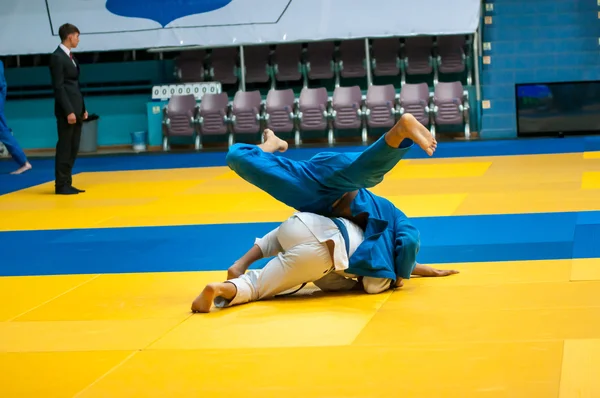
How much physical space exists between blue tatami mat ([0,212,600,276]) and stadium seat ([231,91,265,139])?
35.0ft

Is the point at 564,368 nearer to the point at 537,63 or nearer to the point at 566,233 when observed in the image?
the point at 566,233

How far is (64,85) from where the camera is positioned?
13031 mm

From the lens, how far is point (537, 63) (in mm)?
21172

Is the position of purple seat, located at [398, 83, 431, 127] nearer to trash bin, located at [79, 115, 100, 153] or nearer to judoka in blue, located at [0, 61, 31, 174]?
trash bin, located at [79, 115, 100, 153]

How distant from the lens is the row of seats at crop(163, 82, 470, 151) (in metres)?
19.9

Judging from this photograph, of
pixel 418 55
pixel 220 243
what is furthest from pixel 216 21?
pixel 220 243

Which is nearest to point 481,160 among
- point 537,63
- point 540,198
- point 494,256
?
point 540,198

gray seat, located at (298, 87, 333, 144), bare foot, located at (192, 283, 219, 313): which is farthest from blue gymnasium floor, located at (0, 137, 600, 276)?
gray seat, located at (298, 87, 333, 144)

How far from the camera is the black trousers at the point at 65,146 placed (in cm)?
1324

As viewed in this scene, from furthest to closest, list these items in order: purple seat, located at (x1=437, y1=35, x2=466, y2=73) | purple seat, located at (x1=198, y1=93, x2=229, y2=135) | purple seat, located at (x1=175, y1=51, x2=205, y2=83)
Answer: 1. purple seat, located at (x1=175, y1=51, x2=205, y2=83)
2. purple seat, located at (x1=437, y1=35, x2=466, y2=73)
3. purple seat, located at (x1=198, y1=93, x2=229, y2=135)

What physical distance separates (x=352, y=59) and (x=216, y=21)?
3157 millimetres

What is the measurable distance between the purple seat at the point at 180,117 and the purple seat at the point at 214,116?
0.22 meters

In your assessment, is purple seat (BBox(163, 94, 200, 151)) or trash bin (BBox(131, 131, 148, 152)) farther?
trash bin (BBox(131, 131, 148, 152))

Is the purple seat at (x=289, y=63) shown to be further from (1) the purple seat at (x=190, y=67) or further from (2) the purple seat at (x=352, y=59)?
(1) the purple seat at (x=190, y=67)
